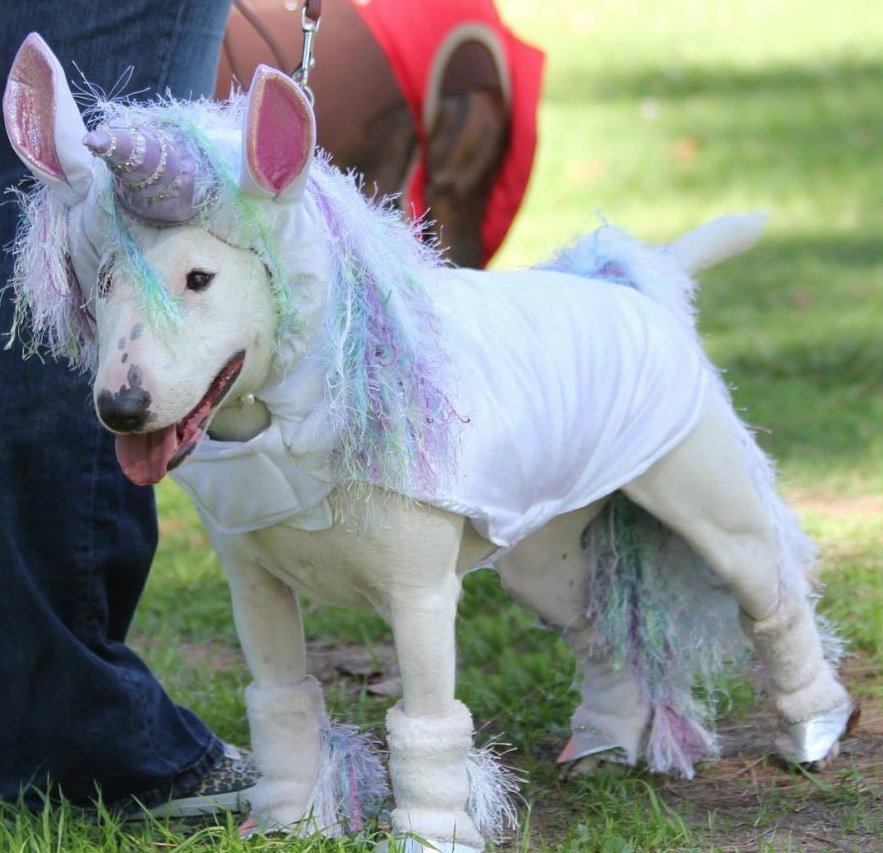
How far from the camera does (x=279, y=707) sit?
8.02ft

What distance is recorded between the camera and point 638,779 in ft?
9.33

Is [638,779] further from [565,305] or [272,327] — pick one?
[272,327]

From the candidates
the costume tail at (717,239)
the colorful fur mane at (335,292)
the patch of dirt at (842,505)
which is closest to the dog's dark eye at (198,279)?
the colorful fur mane at (335,292)

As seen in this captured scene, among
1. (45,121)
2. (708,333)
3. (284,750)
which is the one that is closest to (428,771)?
(284,750)

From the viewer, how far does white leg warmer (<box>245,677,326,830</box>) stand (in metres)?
2.45

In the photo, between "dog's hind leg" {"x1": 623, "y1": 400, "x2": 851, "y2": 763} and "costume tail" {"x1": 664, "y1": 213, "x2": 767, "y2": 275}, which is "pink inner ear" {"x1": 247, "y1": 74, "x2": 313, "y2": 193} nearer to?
"dog's hind leg" {"x1": 623, "y1": 400, "x2": 851, "y2": 763}

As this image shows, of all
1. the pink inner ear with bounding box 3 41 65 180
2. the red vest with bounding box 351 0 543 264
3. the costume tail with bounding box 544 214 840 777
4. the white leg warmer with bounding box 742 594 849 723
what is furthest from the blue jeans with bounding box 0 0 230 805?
the red vest with bounding box 351 0 543 264

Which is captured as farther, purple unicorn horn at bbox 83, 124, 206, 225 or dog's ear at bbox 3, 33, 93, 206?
dog's ear at bbox 3, 33, 93, 206

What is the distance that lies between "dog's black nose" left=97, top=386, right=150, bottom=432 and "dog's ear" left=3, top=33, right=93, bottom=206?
0.97 feet

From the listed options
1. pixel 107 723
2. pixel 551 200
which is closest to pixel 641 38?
pixel 551 200

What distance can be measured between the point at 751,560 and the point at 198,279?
115 centimetres

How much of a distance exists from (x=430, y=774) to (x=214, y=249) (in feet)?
2.69

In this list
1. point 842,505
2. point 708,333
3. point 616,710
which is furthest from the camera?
point 708,333

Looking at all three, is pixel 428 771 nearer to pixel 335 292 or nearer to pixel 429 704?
pixel 429 704
